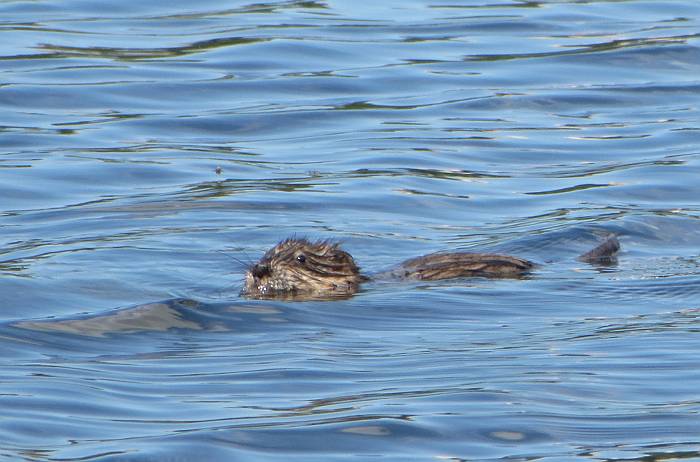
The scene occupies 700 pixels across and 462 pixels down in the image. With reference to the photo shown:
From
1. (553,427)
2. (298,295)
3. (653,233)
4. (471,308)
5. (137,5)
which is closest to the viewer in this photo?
(553,427)

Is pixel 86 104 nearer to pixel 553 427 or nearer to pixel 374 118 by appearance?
pixel 374 118

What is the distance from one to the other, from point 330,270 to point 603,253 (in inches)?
72.9

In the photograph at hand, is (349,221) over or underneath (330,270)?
underneath

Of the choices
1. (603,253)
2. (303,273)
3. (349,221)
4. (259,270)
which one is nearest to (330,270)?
(303,273)

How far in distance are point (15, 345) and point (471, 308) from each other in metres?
2.78

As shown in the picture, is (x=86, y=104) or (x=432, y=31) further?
(x=432, y=31)

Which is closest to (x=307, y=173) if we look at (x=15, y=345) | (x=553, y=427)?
(x=15, y=345)

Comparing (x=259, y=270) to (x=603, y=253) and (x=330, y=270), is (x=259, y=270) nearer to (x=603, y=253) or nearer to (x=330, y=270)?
(x=330, y=270)

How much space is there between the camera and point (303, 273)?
12.3 metres

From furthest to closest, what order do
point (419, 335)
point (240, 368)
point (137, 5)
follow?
point (137, 5) < point (419, 335) < point (240, 368)

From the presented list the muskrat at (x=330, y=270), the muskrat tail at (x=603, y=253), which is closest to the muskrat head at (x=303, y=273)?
the muskrat at (x=330, y=270)

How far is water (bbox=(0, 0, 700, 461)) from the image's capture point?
8.57 meters

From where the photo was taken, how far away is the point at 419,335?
10.5 meters

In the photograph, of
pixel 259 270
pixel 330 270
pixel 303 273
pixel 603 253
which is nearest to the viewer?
pixel 259 270
